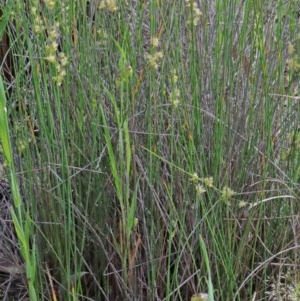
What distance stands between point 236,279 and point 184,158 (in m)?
0.31

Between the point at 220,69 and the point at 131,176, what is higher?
the point at 220,69

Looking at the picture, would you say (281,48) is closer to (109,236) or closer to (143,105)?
(143,105)

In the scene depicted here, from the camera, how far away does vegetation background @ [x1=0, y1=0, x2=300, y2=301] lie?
1660 mm

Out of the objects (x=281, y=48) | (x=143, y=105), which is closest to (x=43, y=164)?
(x=143, y=105)

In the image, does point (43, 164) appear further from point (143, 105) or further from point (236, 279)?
point (236, 279)

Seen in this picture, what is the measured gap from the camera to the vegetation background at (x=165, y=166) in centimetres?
166

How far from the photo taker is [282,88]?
1829mm

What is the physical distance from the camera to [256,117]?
180 centimetres

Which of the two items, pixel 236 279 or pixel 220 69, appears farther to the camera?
pixel 220 69

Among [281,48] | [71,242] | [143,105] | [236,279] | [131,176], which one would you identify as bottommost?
[236,279]

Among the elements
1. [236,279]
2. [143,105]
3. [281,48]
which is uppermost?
[281,48]

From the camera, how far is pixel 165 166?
5.81 feet

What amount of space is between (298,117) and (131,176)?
425mm

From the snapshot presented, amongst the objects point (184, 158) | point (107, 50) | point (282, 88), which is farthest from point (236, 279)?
point (107, 50)
